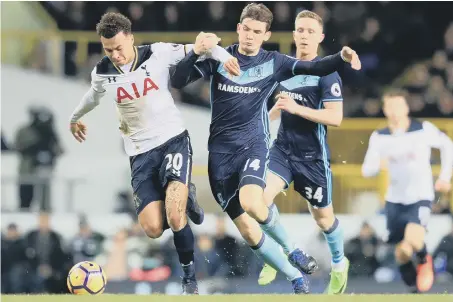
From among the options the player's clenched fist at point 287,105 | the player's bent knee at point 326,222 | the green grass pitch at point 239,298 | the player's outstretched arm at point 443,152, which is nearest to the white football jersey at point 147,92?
the player's clenched fist at point 287,105

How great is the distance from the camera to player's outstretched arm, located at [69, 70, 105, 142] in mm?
9727

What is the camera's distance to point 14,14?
61.1 ft

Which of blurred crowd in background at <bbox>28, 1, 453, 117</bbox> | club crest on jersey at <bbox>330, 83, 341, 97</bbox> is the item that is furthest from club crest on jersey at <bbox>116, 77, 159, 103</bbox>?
blurred crowd in background at <bbox>28, 1, 453, 117</bbox>

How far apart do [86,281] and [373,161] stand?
396 centimetres

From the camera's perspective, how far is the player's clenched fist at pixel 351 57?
921 cm

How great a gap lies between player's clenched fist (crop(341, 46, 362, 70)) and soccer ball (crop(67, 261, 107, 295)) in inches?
113

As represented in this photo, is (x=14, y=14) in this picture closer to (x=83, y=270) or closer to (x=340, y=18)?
(x=340, y=18)

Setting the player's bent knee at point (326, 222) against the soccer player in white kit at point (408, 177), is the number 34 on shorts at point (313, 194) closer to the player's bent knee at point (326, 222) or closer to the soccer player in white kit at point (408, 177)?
the player's bent knee at point (326, 222)

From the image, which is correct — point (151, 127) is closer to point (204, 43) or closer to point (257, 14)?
point (204, 43)

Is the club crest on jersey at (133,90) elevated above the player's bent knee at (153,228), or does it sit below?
above

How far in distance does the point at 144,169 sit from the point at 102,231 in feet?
20.8

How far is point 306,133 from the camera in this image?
10492mm

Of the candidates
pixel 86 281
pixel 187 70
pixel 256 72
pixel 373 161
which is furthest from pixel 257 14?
pixel 373 161

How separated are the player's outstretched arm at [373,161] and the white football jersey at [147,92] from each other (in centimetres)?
331
